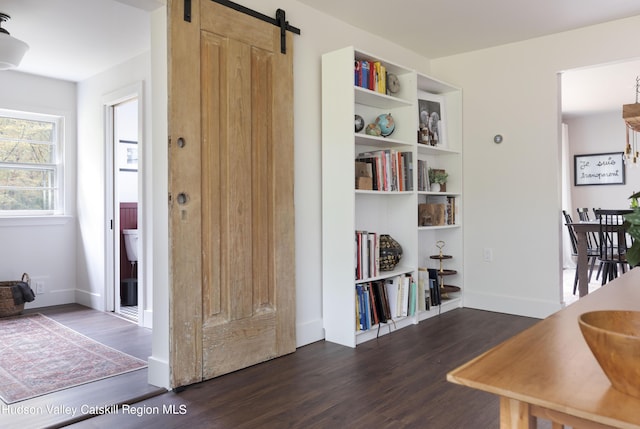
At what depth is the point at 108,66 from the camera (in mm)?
4383

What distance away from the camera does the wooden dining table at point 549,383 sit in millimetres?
711

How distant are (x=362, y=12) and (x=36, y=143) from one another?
3.68 metres

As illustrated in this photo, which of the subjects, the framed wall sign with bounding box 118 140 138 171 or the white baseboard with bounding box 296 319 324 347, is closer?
the white baseboard with bounding box 296 319 324 347

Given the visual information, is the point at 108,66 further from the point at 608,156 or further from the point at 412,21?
the point at 608,156

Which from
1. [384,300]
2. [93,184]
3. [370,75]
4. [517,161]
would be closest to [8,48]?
[93,184]

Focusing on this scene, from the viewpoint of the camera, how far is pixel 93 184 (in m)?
4.70

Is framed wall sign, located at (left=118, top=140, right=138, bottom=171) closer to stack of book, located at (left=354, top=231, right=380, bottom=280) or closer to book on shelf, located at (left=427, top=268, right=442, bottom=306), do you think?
stack of book, located at (left=354, top=231, right=380, bottom=280)

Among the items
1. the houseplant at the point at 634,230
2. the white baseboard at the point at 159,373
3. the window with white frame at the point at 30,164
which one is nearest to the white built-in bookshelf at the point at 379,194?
the white baseboard at the point at 159,373

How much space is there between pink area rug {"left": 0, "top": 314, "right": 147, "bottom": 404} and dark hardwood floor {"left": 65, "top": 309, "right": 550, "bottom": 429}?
62 centimetres

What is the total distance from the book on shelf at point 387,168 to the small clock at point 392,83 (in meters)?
0.49

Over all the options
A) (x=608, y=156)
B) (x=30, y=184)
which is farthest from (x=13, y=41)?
(x=608, y=156)

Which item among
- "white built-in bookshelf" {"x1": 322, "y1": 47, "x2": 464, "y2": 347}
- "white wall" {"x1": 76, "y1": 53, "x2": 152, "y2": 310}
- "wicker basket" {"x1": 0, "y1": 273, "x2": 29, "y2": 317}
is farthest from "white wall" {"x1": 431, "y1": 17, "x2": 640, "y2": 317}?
"wicker basket" {"x1": 0, "y1": 273, "x2": 29, "y2": 317}

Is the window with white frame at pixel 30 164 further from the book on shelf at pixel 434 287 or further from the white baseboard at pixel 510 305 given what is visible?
the white baseboard at pixel 510 305

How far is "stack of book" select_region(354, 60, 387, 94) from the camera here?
334 centimetres
